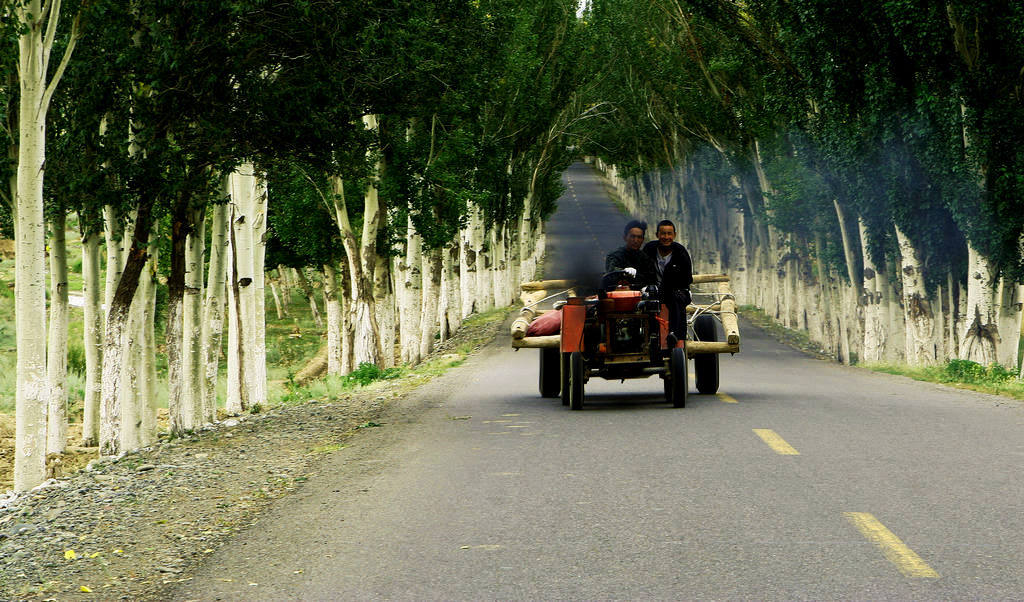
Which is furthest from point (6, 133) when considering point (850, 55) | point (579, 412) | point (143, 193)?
point (850, 55)

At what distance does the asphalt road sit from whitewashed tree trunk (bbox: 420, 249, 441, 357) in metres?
21.1

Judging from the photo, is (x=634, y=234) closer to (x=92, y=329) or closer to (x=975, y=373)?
(x=975, y=373)

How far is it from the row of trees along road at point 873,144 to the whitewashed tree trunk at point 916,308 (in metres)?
0.03

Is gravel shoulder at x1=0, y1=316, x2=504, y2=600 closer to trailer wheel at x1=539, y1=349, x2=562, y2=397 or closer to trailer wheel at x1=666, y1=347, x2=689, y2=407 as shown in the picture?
trailer wheel at x1=539, y1=349, x2=562, y2=397

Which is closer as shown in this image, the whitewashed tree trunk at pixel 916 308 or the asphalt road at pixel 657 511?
the asphalt road at pixel 657 511

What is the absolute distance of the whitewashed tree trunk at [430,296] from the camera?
3447cm

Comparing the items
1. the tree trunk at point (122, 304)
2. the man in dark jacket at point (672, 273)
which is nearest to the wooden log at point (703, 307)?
the man in dark jacket at point (672, 273)

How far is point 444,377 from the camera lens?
2173cm

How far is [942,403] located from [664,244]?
4164 mm

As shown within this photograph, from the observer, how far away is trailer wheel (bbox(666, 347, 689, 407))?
12.8 meters

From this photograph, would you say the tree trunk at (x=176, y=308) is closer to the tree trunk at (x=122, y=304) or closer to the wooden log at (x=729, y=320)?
the tree trunk at (x=122, y=304)

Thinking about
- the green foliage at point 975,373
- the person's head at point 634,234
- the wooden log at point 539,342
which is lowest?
the green foliage at point 975,373

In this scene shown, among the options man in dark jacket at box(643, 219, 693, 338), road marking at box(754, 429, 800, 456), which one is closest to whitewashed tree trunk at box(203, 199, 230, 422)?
man in dark jacket at box(643, 219, 693, 338)

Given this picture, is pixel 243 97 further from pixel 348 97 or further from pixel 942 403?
pixel 942 403
